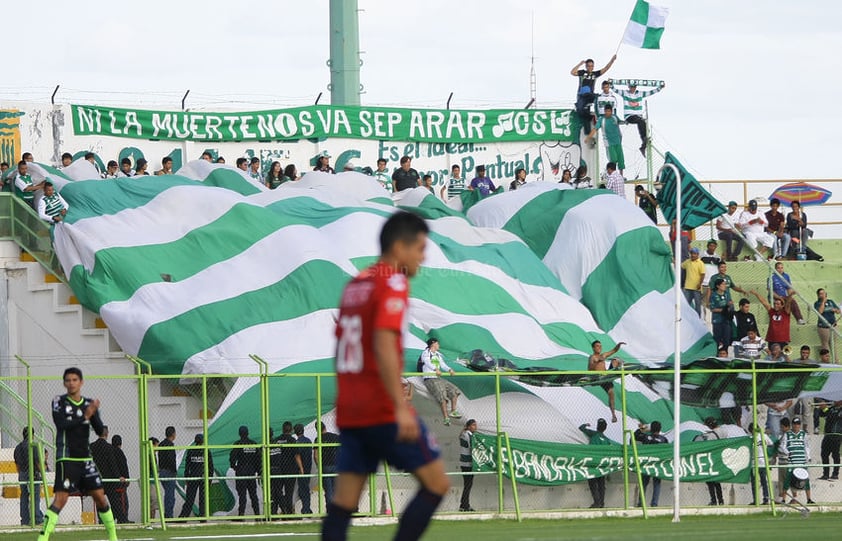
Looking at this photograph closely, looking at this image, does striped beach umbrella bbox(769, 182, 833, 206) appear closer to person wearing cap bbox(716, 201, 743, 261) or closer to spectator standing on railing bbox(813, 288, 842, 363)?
person wearing cap bbox(716, 201, 743, 261)

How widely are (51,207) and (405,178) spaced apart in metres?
7.91

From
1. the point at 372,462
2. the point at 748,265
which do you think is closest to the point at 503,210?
the point at 748,265

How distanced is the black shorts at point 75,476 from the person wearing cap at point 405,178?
1724 centimetres

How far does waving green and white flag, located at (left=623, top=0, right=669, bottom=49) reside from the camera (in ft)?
115

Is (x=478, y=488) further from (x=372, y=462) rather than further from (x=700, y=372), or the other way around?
(x=372, y=462)

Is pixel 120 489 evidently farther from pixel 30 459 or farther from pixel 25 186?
pixel 25 186

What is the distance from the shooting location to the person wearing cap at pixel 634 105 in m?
34.1

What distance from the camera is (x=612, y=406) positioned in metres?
22.2

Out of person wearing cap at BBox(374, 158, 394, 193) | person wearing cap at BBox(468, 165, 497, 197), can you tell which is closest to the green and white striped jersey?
person wearing cap at BBox(468, 165, 497, 197)

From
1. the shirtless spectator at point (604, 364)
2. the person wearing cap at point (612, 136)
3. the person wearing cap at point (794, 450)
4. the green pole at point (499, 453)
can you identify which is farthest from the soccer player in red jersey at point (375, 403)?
the person wearing cap at point (612, 136)

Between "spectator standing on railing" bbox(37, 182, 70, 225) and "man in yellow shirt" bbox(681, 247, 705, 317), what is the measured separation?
39.1ft

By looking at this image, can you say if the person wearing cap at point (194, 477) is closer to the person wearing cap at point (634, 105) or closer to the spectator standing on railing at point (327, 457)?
the spectator standing on railing at point (327, 457)

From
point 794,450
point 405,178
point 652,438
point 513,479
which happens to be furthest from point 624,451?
point 405,178

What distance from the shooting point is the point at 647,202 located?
32.3 metres
